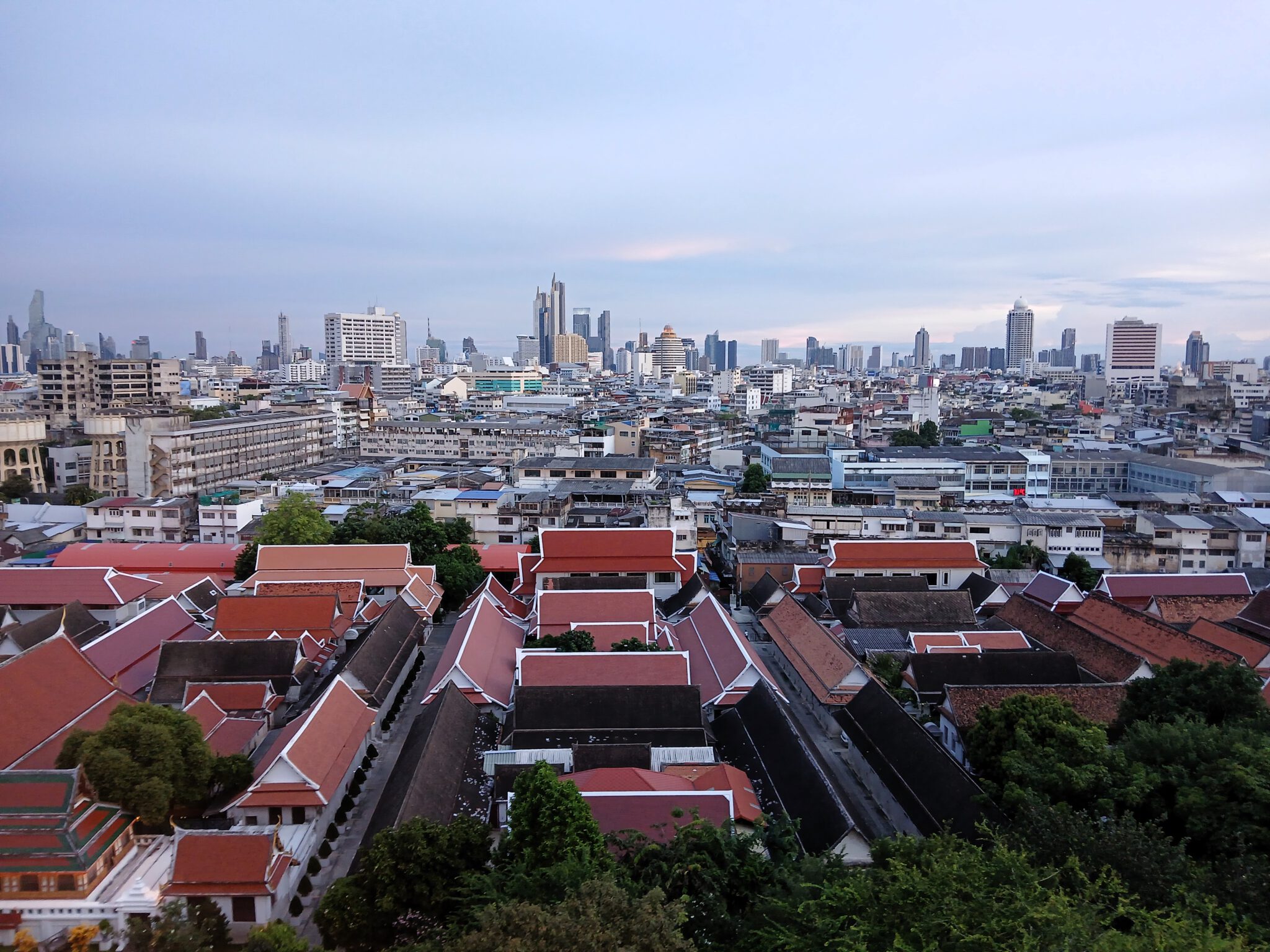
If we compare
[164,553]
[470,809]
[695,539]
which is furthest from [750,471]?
[470,809]

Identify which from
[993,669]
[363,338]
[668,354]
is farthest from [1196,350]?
[993,669]

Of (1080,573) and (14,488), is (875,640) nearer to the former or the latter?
(1080,573)

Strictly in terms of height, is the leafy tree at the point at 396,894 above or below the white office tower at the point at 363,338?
below

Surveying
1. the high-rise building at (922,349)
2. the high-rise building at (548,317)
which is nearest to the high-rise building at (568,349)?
the high-rise building at (548,317)

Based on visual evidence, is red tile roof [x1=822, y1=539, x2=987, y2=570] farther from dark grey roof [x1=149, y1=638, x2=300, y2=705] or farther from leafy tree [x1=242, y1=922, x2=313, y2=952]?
leafy tree [x1=242, y1=922, x2=313, y2=952]

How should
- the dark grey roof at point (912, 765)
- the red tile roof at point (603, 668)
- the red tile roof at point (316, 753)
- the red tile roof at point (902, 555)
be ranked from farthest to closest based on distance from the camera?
the red tile roof at point (902, 555) < the red tile roof at point (603, 668) < the red tile roof at point (316, 753) < the dark grey roof at point (912, 765)

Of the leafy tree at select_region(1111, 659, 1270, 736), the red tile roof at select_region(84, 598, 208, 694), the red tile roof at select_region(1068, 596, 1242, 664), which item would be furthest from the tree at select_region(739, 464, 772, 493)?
the red tile roof at select_region(84, 598, 208, 694)

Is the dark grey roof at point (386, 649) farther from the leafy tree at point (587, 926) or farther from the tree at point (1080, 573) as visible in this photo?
the tree at point (1080, 573)

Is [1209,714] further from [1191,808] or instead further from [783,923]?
[783,923]
